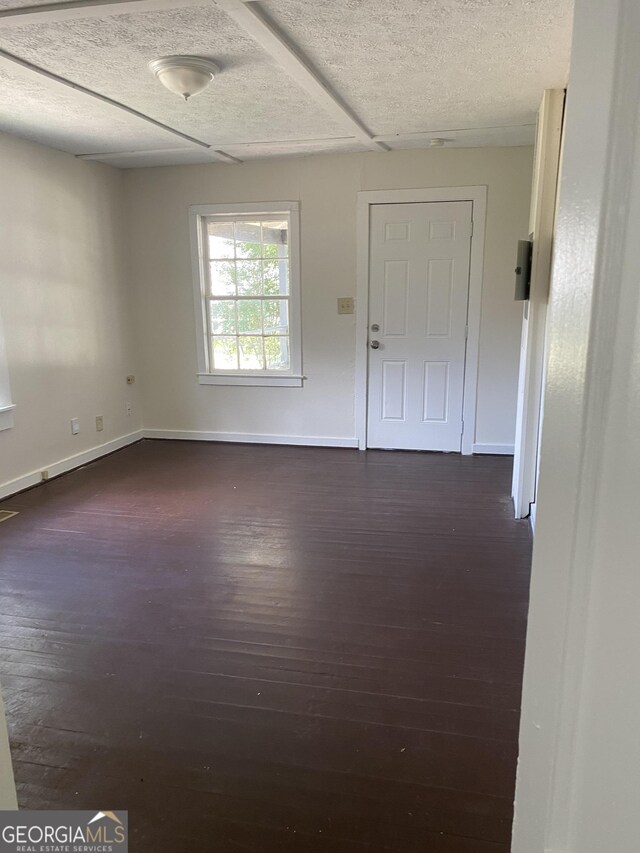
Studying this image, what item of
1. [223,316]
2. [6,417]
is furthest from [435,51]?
[6,417]

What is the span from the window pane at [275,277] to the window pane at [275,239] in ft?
0.25

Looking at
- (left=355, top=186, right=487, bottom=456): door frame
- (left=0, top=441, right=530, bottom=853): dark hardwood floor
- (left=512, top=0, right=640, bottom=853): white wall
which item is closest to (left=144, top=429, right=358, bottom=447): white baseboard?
(left=355, top=186, right=487, bottom=456): door frame

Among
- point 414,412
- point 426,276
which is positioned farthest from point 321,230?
point 414,412

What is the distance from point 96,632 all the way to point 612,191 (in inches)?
99.6

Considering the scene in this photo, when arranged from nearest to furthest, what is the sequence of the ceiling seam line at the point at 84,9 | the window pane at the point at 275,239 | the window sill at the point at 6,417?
the ceiling seam line at the point at 84,9, the window sill at the point at 6,417, the window pane at the point at 275,239

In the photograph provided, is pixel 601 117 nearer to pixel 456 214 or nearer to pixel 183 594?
pixel 183 594

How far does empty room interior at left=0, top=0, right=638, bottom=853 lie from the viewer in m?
A: 1.51

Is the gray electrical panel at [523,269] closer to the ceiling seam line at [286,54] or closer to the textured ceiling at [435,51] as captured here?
the textured ceiling at [435,51]

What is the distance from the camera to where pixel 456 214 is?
4621mm

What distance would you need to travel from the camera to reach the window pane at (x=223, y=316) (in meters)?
5.27

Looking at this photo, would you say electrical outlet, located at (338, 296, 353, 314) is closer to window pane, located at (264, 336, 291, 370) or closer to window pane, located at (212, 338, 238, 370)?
window pane, located at (264, 336, 291, 370)

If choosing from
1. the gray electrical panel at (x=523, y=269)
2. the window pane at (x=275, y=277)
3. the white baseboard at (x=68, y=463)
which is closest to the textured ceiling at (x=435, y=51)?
the gray electrical panel at (x=523, y=269)

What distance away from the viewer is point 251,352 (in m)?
5.32

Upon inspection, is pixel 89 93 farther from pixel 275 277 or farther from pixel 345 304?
pixel 345 304
